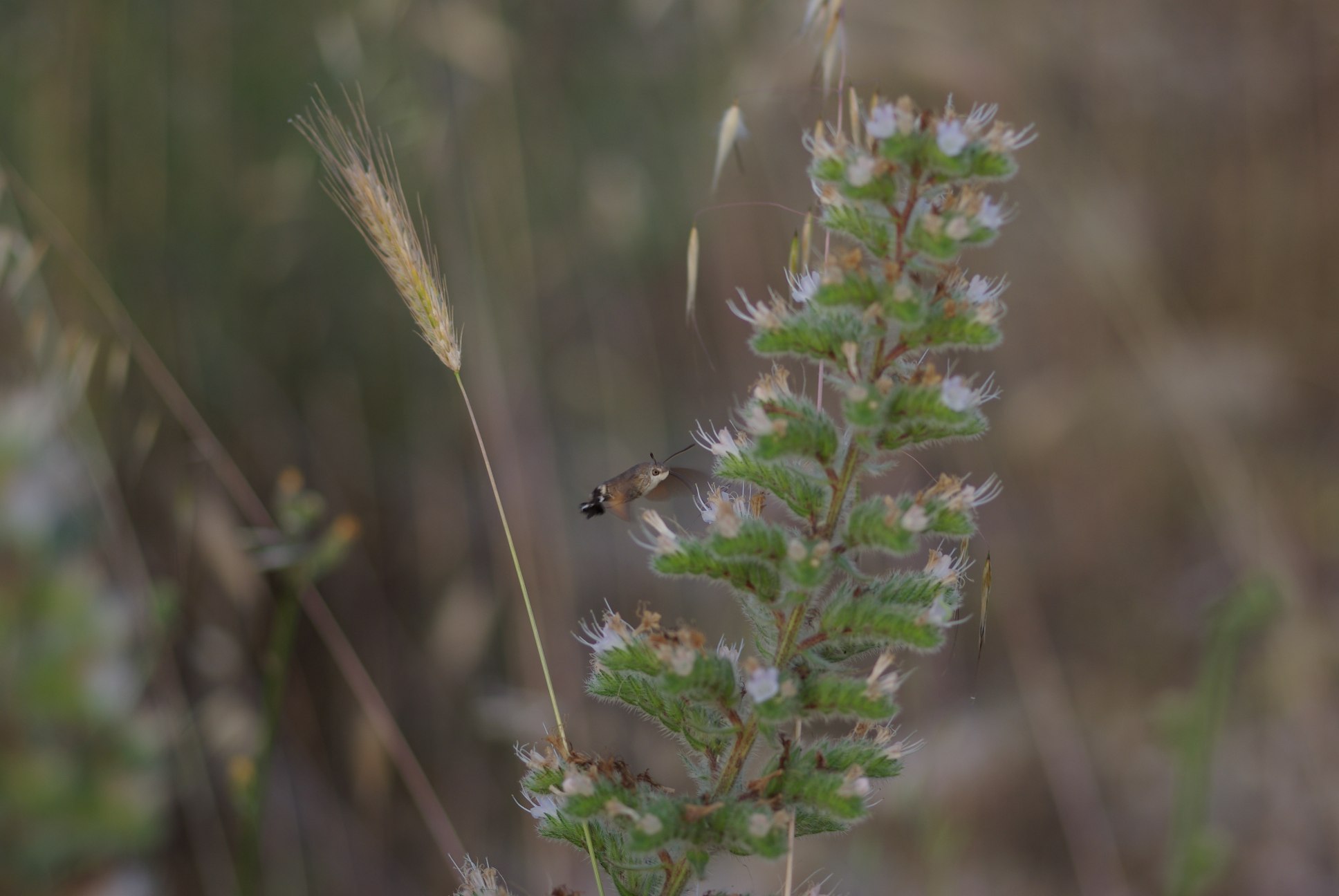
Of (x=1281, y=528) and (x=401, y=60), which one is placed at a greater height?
(x=401, y=60)

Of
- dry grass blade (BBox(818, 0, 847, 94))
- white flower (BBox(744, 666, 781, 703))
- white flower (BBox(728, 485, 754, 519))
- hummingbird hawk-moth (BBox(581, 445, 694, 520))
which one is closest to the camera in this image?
white flower (BBox(744, 666, 781, 703))

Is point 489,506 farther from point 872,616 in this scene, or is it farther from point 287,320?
point 872,616

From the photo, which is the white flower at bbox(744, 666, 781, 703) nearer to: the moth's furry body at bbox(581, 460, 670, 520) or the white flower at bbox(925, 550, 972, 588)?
the white flower at bbox(925, 550, 972, 588)

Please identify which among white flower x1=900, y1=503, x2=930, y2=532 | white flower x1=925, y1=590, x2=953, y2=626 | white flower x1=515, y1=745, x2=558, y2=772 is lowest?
white flower x1=515, y1=745, x2=558, y2=772

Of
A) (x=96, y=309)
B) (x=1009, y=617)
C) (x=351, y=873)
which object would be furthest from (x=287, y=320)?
(x=1009, y=617)

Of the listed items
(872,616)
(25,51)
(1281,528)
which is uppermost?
(25,51)

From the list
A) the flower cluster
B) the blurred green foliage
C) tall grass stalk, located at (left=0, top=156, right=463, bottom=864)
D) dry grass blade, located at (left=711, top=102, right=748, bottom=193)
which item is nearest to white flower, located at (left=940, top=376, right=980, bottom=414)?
the flower cluster
